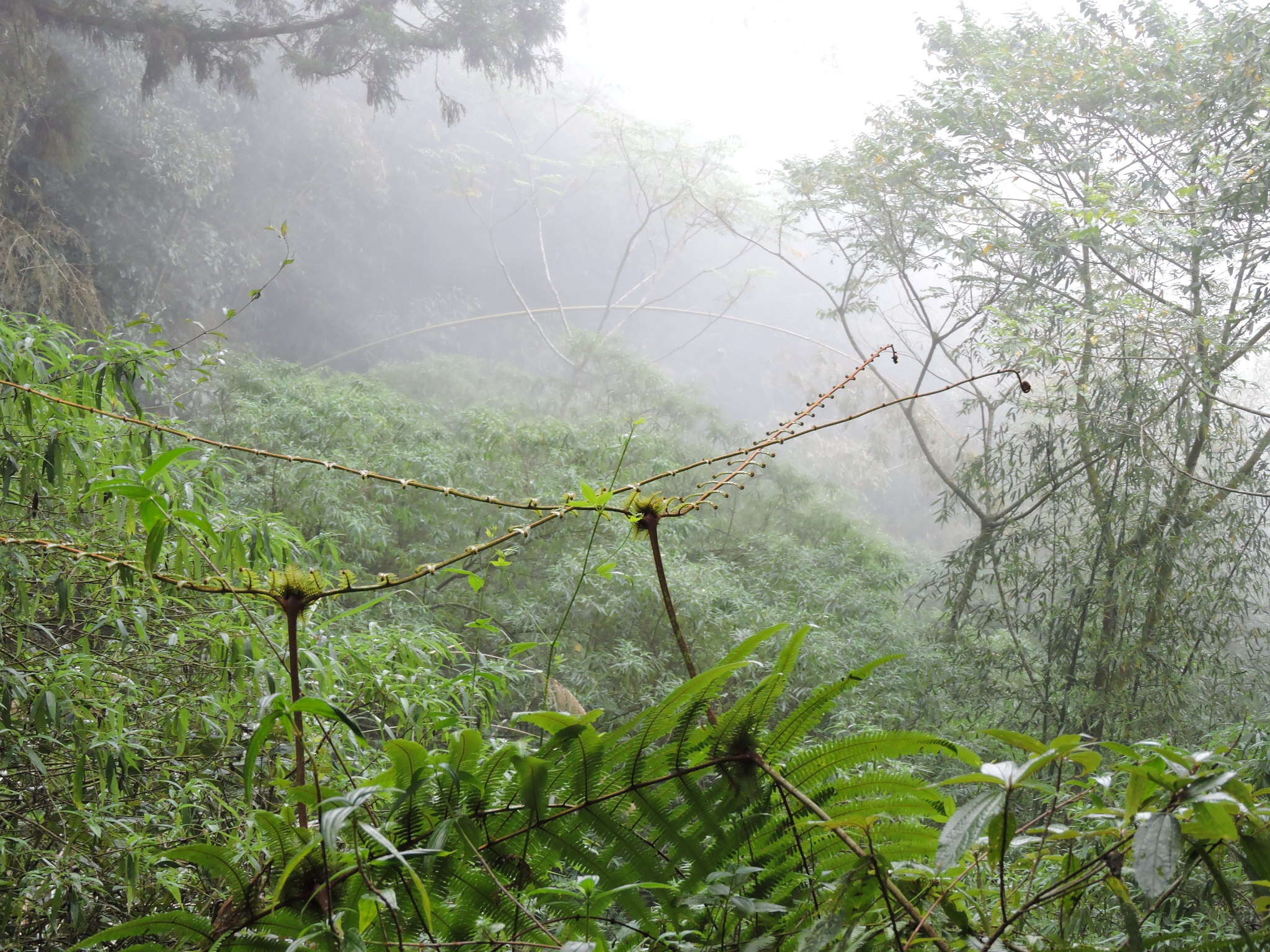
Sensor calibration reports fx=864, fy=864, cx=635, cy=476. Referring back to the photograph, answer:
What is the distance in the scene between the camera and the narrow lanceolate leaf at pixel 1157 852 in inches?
10.4

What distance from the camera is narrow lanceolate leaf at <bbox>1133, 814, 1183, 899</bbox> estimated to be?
26 centimetres

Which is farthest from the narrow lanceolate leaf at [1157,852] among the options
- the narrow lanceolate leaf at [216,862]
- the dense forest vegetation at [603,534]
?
the narrow lanceolate leaf at [216,862]

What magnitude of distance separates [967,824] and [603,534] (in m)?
3.49

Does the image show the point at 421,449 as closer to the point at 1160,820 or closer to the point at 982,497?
the point at 982,497

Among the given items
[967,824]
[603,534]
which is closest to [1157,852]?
[967,824]

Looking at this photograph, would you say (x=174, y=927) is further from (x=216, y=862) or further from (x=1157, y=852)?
(x=1157, y=852)

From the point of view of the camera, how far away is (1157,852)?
0.91 feet

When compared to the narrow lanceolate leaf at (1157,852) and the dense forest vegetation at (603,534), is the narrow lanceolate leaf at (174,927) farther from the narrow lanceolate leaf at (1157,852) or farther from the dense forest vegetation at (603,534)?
the narrow lanceolate leaf at (1157,852)

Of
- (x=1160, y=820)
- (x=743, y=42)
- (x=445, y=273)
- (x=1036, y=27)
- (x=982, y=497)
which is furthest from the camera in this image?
(x=743, y=42)

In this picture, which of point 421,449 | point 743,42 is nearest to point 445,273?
point 743,42

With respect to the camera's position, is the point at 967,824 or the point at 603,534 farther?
the point at 603,534

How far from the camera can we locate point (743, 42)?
1145cm

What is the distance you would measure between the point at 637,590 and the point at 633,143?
731 cm

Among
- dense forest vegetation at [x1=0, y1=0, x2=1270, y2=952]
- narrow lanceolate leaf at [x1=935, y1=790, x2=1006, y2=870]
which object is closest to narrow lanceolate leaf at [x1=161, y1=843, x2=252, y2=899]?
dense forest vegetation at [x1=0, y1=0, x2=1270, y2=952]
